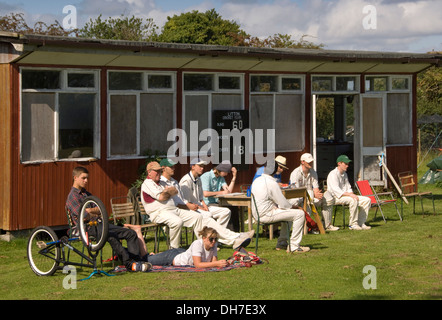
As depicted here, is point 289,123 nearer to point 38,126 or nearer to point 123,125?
point 123,125

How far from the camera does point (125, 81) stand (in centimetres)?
1567

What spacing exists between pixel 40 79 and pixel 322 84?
7.17 meters

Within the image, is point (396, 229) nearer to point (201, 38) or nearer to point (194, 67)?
point (194, 67)

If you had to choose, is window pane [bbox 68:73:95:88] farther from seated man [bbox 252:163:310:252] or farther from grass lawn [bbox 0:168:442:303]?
seated man [bbox 252:163:310:252]

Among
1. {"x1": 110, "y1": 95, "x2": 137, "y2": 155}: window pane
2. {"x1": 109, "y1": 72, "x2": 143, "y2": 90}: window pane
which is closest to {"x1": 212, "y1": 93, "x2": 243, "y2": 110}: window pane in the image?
{"x1": 109, "y1": 72, "x2": 143, "y2": 90}: window pane

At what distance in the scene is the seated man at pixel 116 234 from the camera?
1065 cm

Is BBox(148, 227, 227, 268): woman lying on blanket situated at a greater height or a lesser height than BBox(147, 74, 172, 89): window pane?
lesser

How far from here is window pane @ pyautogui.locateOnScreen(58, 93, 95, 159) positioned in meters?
14.8

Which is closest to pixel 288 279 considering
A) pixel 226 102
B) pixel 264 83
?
pixel 226 102

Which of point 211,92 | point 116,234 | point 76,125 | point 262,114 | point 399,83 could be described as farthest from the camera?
point 399,83

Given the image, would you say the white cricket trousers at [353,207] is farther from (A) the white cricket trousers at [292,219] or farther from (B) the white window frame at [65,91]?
(B) the white window frame at [65,91]

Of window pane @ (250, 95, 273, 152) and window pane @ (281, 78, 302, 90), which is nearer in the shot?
window pane @ (250, 95, 273, 152)

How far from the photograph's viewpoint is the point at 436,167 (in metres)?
23.4

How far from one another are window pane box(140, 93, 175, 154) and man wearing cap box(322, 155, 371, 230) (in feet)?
11.2
